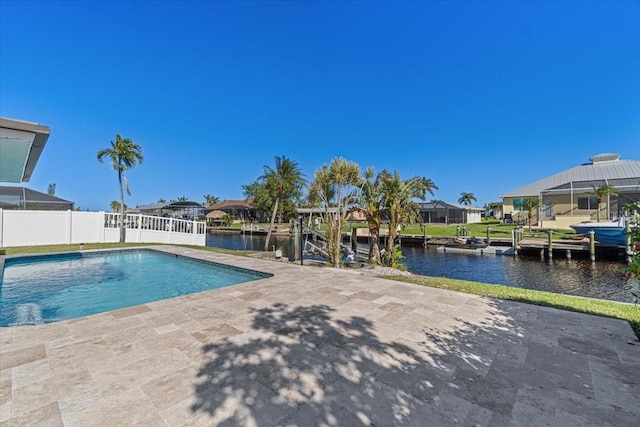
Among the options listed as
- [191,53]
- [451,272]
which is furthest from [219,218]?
[451,272]

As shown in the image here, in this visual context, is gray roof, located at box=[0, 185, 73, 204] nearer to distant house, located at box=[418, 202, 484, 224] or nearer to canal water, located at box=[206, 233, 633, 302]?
canal water, located at box=[206, 233, 633, 302]

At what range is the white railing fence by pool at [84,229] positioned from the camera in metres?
12.6

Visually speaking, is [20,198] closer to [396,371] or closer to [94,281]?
[94,281]

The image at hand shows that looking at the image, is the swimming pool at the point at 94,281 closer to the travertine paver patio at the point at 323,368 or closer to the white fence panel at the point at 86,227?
the travertine paver patio at the point at 323,368

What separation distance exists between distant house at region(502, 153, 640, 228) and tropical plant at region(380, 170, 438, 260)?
19.0m

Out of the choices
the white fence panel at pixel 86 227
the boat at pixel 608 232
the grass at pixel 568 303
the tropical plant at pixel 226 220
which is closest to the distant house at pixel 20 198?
the white fence panel at pixel 86 227

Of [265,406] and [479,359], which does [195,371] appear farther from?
[479,359]

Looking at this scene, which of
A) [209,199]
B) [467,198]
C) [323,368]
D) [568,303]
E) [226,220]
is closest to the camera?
[323,368]

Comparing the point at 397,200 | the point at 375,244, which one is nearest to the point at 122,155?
the point at 375,244

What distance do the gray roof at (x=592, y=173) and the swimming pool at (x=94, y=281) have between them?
98.3 ft

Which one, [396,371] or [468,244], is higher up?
[396,371]

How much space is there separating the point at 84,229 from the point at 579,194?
35.7 meters

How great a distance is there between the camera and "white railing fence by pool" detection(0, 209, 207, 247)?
12.6 meters

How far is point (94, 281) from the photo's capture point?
26.1ft
